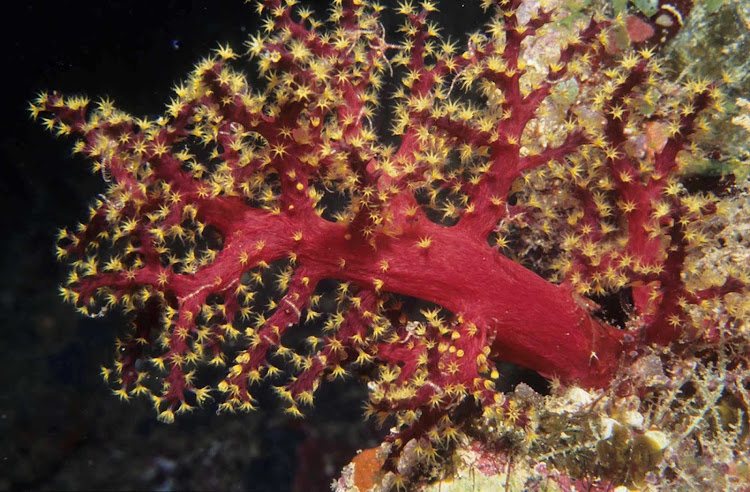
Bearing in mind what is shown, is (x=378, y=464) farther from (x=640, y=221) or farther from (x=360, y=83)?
(x=360, y=83)

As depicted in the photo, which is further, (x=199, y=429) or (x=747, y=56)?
(x=199, y=429)

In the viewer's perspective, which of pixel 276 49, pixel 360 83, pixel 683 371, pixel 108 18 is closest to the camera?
pixel 276 49

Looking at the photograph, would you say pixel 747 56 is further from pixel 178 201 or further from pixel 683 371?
pixel 178 201

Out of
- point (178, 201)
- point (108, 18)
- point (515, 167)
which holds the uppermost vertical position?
point (108, 18)

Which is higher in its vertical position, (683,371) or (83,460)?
(83,460)

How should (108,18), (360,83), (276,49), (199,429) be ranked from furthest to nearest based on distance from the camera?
(199,429) → (108,18) → (360,83) → (276,49)

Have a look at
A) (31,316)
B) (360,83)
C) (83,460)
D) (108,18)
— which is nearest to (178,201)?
(360,83)
